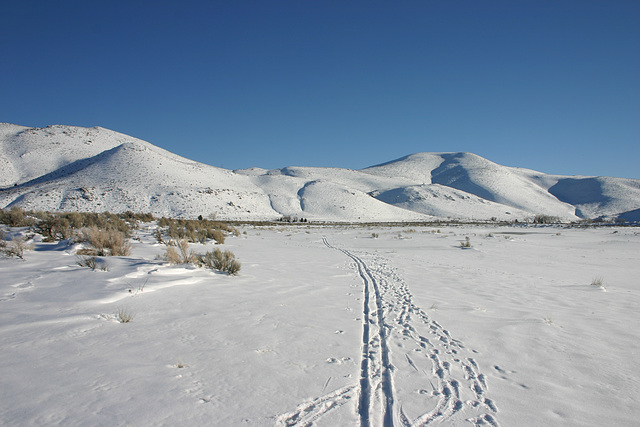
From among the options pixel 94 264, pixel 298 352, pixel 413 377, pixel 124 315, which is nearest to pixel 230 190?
pixel 94 264

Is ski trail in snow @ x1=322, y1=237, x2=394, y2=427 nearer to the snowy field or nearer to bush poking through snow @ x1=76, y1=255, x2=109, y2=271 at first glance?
the snowy field

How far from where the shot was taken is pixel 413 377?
3229 mm

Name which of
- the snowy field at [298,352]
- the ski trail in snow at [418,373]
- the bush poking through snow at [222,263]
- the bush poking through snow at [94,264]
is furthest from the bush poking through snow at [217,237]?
the ski trail in snow at [418,373]

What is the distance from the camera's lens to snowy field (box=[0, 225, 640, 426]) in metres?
2.57

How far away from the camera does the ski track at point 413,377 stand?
257 centimetres

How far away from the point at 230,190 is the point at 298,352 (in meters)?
66.3

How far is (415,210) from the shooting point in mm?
85500

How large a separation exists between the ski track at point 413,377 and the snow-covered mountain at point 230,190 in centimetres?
5034

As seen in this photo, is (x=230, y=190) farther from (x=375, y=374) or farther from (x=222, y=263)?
(x=375, y=374)

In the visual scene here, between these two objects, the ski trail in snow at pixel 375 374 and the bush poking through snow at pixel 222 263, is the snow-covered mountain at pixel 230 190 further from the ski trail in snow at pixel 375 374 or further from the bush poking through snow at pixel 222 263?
the ski trail in snow at pixel 375 374

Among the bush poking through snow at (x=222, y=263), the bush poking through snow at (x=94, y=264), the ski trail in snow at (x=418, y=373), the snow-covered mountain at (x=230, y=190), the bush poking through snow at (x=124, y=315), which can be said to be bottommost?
the ski trail in snow at (x=418, y=373)

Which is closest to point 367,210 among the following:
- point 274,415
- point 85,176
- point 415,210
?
point 415,210

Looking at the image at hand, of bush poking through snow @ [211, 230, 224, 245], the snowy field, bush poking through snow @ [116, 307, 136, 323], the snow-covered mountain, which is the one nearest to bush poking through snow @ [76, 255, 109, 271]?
the snowy field

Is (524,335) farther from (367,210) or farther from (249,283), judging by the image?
(367,210)
